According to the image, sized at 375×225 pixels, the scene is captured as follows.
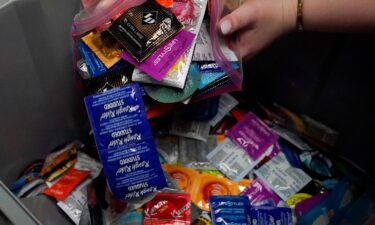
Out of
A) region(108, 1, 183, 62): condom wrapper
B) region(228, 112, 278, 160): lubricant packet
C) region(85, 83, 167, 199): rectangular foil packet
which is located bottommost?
region(228, 112, 278, 160): lubricant packet

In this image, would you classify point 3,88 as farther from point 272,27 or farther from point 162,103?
point 272,27

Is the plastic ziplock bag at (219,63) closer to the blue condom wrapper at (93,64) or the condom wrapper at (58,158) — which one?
the blue condom wrapper at (93,64)

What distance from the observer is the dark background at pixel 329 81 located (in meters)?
0.76

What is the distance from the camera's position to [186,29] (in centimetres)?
60

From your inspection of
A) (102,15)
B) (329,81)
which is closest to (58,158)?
(102,15)

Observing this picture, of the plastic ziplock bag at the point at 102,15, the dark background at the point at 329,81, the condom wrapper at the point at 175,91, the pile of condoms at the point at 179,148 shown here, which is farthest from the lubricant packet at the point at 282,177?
the plastic ziplock bag at the point at 102,15

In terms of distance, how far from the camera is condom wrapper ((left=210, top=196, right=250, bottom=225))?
69 centimetres

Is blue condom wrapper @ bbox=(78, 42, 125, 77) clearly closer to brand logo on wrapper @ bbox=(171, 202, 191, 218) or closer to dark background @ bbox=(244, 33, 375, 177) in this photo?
brand logo on wrapper @ bbox=(171, 202, 191, 218)

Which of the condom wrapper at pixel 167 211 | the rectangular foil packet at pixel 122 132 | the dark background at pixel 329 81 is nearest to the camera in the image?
the rectangular foil packet at pixel 122 132

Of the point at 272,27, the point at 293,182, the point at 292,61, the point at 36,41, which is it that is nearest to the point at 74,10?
the point at 36,41

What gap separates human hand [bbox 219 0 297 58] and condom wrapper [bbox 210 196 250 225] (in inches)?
10.3

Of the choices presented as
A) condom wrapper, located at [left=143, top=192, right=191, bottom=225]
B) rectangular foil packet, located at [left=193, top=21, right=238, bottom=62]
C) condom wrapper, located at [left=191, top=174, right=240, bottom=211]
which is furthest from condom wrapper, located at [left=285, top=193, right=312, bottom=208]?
rectangular foil packet, located at [left=193, top=21, right=238, bottom=62]

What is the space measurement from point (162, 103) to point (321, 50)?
367 millimetres

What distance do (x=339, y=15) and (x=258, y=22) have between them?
0.12 m
